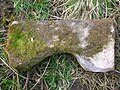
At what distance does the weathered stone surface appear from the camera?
6.70 feet

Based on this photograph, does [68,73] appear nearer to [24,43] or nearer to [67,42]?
[67,42]

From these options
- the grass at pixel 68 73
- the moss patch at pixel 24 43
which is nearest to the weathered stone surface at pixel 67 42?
the moss patch at pixel 24 43

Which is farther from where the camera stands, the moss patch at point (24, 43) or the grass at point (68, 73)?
the grass at point (68, 73)

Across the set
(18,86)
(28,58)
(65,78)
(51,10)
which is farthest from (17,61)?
(51,10)

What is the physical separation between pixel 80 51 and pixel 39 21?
14.1 inches

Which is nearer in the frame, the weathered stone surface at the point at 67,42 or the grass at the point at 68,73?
the weathered stone surface at the point at 67,42

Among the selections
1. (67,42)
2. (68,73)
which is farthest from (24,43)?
(68,73)

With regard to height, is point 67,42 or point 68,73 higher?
point 67,42

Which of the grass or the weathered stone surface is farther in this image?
the grass

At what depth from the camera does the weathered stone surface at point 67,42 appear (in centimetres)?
204

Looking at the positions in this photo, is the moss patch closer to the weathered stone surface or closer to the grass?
the weathered stone surface

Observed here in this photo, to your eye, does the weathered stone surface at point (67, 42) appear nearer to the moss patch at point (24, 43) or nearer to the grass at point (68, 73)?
the moss patch at point (24, 43)

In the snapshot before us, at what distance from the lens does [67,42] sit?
206 cm

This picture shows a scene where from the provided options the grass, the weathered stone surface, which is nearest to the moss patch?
the weathered stone surface
